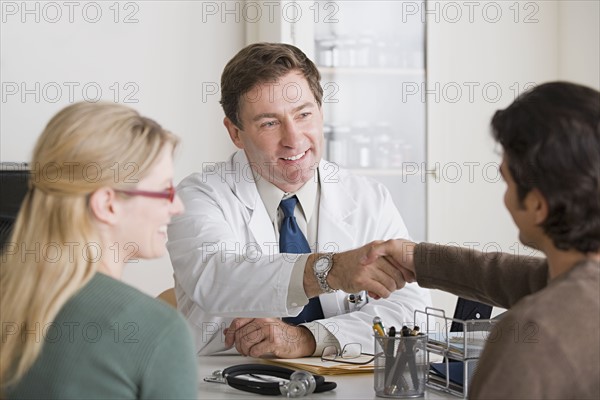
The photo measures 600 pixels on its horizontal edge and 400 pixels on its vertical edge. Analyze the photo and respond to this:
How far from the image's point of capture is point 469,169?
152 inches

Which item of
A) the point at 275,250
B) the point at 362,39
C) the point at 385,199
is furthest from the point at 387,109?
the point at 275,250

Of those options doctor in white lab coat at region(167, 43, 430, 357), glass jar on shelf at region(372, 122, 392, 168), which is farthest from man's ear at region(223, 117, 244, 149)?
glass jar on shelf at region(372, 122, 392, 168)

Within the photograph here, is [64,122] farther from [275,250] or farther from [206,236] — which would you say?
[275,250]

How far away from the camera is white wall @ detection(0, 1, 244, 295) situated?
354 cm

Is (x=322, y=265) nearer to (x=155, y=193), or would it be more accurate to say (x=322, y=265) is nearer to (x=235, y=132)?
(x=235, y=132)

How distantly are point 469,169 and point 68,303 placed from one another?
280 cm

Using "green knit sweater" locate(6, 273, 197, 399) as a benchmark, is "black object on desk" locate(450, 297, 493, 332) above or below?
below

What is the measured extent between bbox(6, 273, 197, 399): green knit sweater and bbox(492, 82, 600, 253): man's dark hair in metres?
0.54

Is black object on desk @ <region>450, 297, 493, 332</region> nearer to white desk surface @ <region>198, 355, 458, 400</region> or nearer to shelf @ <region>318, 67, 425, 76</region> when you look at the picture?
white desk surface @ <region>198, 355, 458, 400</region>

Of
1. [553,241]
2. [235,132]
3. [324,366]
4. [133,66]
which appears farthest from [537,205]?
[133,66]

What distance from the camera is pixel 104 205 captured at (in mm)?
1343

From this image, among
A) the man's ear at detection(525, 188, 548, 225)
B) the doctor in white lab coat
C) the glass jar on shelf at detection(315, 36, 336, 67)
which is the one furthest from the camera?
the glass jar on shelf at detection(315, 36, 336, 67)

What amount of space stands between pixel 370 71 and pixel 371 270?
1875 millimetres

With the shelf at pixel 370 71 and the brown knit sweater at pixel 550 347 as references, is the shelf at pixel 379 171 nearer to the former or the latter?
the shelf at pixel 370 71
